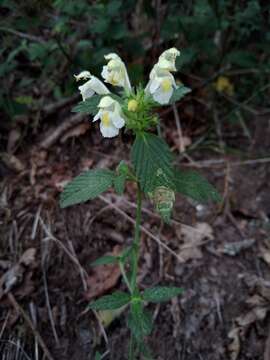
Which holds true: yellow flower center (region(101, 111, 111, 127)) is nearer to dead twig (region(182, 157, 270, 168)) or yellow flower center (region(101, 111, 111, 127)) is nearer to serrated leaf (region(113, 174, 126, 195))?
serrated leaf (region(113, 174, 126, 195))

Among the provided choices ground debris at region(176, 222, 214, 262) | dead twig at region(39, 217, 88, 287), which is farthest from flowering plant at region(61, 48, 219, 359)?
ground debris at region(176, 222, 214, 262)

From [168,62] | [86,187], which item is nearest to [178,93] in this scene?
[168,62]

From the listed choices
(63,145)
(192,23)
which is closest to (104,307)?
(63,145)

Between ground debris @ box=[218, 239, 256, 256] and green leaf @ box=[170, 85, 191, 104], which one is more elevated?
green leaf @ box=[170, 85, 191, 104]

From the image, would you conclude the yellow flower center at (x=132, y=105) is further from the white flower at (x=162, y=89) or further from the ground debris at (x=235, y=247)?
the ground debris at (x=235, y=247)

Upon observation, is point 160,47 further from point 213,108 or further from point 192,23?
point 213,108
